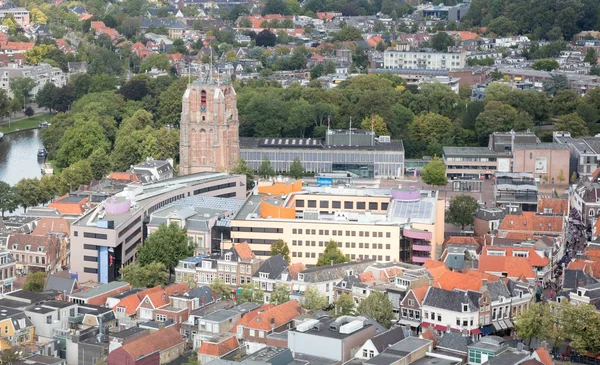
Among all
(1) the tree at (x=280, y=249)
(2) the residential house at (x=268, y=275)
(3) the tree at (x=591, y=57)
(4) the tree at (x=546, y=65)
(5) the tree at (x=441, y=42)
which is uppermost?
(5) the tree at (x=441, y=42)

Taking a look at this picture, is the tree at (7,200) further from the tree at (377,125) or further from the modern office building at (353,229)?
the tree at (377,125)

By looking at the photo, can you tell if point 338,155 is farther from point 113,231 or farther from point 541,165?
point 113,231

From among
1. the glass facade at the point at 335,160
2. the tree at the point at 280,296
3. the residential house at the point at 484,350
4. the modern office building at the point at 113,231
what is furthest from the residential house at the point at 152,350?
the glass facade at the point at 335,160

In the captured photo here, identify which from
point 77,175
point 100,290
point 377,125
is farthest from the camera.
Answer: point 377,125

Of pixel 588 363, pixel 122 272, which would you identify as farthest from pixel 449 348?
pixel 122 272

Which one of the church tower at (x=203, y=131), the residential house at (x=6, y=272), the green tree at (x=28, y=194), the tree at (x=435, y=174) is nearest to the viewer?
the residential house at (x=6, y=272)

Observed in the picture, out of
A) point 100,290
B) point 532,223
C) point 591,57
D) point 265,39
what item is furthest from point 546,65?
point 100,290
